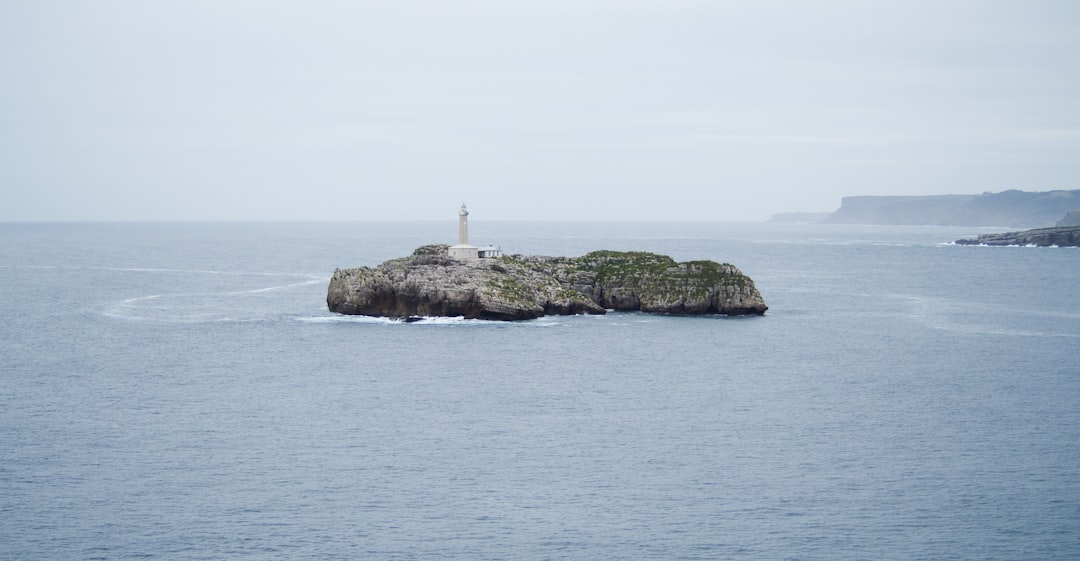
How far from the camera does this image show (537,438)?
5066 cm

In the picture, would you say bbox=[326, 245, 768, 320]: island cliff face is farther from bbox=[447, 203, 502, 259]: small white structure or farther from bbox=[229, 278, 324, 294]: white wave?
bbox=[229, 278, 324, 294]: white wave

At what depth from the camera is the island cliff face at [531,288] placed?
92000mm

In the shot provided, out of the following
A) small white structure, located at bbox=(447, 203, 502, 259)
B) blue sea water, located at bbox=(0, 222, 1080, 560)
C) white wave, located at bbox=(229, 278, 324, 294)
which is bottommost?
blue sea water, located at bbox=(0, 222, 1080, 560)

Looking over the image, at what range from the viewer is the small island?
92062 mm

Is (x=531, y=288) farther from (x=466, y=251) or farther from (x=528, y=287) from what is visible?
(x=466, y=251)

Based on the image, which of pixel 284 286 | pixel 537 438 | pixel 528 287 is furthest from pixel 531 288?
pixel 537 438

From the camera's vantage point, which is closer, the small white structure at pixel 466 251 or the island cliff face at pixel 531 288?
the island cliff face at pixel 531 288

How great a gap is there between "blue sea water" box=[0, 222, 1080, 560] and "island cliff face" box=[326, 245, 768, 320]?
11.3ft

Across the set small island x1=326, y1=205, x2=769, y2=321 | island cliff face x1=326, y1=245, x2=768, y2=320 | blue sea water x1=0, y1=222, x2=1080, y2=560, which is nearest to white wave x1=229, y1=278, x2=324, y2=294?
blue sea water x1=0, y1=222, x2=1080, y2=560

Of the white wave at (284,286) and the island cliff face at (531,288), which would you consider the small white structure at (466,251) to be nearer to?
the island cliff face at (531,288)

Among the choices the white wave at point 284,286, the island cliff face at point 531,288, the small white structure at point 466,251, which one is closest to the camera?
the island cliff face at point 531,288


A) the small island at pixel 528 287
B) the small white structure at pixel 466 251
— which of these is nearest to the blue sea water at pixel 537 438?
the small island at pixel 528 287

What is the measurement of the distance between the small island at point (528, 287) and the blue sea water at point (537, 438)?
3411 millimetres

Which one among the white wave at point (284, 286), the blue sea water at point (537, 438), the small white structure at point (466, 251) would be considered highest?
the small white structure at point (466, 251)
